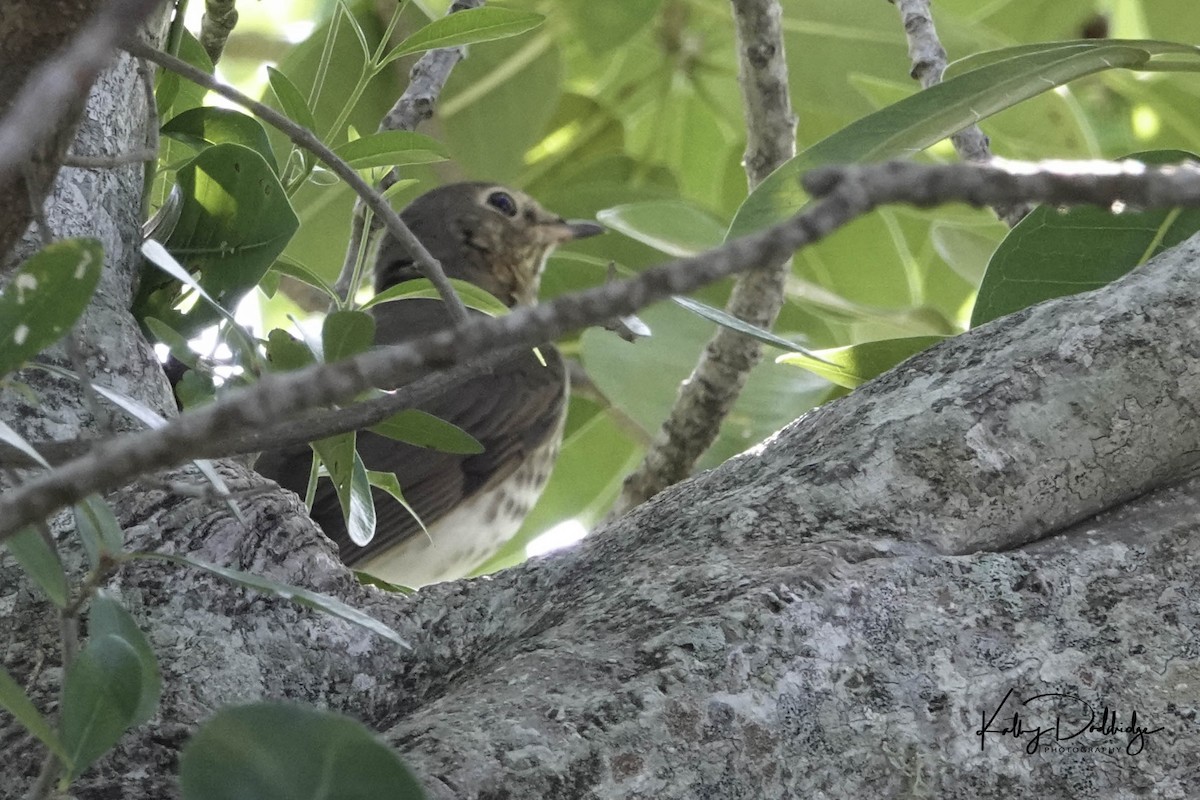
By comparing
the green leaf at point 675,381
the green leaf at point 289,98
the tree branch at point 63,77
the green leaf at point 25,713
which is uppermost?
the tree branch at point 63,77

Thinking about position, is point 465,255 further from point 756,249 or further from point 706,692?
point 756,249

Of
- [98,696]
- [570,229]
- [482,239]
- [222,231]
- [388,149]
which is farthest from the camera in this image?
[482,239]

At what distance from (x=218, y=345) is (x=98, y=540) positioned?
1.70ft

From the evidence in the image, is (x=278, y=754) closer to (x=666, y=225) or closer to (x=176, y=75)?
(x=176, y=75)

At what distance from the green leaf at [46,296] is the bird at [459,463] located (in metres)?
2.38

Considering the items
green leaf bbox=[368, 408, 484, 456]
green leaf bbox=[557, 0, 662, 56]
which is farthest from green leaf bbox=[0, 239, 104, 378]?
green leaf bbox=[557, 0, 662, 56]

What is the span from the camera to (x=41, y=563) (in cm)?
98

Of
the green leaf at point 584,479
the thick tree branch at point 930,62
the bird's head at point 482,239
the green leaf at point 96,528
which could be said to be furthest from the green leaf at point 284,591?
the bird's head at point 482,239

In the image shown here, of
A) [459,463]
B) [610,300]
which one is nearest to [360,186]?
[610,300]

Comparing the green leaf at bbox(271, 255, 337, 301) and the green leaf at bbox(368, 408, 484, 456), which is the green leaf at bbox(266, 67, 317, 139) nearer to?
the green leaf at bbox(271, 255, 337, 301)

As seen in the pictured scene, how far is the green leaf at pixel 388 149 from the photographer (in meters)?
1.72

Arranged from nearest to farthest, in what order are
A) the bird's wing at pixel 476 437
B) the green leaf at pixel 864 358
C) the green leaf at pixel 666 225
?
the green leaf at pixel 864 358, the green leaf at pixel 666 225, the bird's wing at pixel 476 437

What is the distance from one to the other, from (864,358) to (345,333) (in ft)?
2.69

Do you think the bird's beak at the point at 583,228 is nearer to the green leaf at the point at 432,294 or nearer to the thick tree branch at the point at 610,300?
the green leaf at the point at 432,294
